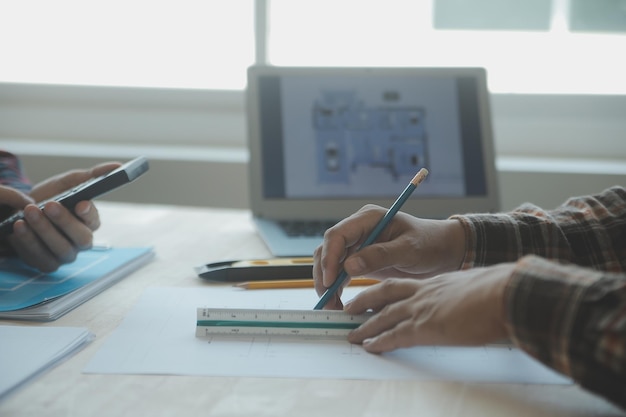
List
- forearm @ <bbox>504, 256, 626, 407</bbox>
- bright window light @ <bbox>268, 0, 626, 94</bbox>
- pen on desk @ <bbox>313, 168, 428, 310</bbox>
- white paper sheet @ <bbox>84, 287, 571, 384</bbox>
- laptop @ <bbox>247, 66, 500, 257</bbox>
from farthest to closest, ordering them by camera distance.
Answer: bright window light @ <bbox>268, 0, 626, 94</bbox> < laptop @ <bbox>247, 66, 500, 257</bbox> < pen on desk @ <bbox>313, 168, 428, 310</bbox> < white paper sheet @ <bbox>84, 287, 571, 384</bbox> < forearm @ <bbox>504, 256, 626, 407</bbox>

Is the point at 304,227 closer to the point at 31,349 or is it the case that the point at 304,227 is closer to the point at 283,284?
the point at 283,284

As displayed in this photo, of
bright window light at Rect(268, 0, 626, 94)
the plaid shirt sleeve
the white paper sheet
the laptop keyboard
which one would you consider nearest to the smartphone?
A: the white paper sheet

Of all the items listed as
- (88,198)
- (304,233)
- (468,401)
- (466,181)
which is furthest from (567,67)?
(468,401)

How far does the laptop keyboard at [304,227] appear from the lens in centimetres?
136

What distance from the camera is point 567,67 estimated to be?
207 centimetres

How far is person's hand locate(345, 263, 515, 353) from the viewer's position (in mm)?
666

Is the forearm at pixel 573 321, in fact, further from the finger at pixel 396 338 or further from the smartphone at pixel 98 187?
the smartphone at pixel 98 187

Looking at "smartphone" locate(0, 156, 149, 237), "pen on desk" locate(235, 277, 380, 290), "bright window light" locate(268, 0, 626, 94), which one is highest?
"bright window light" locate(268, 0, 626, 94)

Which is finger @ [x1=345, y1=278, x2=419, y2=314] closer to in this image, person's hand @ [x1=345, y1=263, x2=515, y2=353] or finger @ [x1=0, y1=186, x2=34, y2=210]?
person's hand @ [x1=345, y1=263, x2=515, y2=353]

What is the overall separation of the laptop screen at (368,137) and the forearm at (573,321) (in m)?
0.83

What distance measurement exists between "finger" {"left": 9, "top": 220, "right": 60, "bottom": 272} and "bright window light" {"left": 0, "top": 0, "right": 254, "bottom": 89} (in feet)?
4.00

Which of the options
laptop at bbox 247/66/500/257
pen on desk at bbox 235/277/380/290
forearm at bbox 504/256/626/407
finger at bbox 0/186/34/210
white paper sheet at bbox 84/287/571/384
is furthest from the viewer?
laptop at bbox 247/66/500/257

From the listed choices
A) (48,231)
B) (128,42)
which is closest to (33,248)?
(48,231)

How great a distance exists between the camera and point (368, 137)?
152cm
